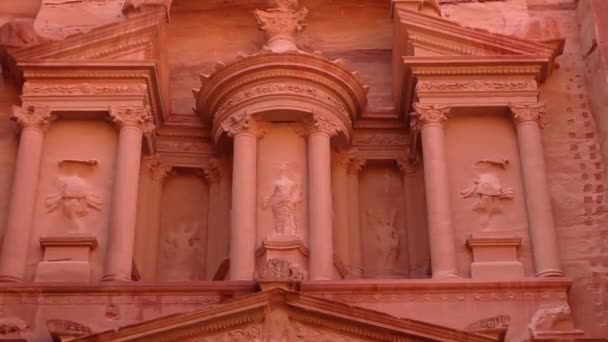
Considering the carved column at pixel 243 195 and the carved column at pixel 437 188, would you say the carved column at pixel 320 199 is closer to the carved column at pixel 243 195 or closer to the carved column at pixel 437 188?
the carved column at pixel 243 195

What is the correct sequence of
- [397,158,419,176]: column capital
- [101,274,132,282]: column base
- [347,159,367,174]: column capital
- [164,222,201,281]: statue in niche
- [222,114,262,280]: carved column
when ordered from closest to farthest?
[101,274,132,282]: column base → [222,114,262,280]: carved column → [164,222,201,281]: statue in niche → [397,158,419,176]: column capital → [347,159,367,174]: column capital

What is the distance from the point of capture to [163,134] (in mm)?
18047

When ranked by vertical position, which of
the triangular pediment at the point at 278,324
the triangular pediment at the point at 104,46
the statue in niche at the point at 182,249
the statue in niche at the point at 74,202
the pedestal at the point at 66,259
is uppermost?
the triangular pediment at the point at 104,46

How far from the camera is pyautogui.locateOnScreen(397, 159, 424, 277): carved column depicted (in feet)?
55.2

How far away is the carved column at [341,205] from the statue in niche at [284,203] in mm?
831

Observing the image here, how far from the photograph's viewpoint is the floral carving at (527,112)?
54.9 feet

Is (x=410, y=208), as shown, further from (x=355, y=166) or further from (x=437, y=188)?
(x=437, y=188)

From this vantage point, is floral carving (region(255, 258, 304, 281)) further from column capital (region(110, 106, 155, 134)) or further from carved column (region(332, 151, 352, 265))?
column capital (region(110, 106, 155, 134))

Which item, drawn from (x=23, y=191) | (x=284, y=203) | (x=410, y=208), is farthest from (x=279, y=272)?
(x=23, y=191)

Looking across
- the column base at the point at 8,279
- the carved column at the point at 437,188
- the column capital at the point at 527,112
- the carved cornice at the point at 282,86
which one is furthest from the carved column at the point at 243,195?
the column capital at the point at 527,112

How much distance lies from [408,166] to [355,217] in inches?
46.6

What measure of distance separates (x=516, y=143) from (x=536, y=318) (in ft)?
10.1

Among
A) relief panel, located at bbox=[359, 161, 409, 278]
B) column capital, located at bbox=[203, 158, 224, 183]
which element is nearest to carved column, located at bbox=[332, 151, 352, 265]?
relief panel, located at bbox=[359, 161, 409, 278]

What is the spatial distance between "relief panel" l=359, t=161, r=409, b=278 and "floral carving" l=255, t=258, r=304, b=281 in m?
3.53
